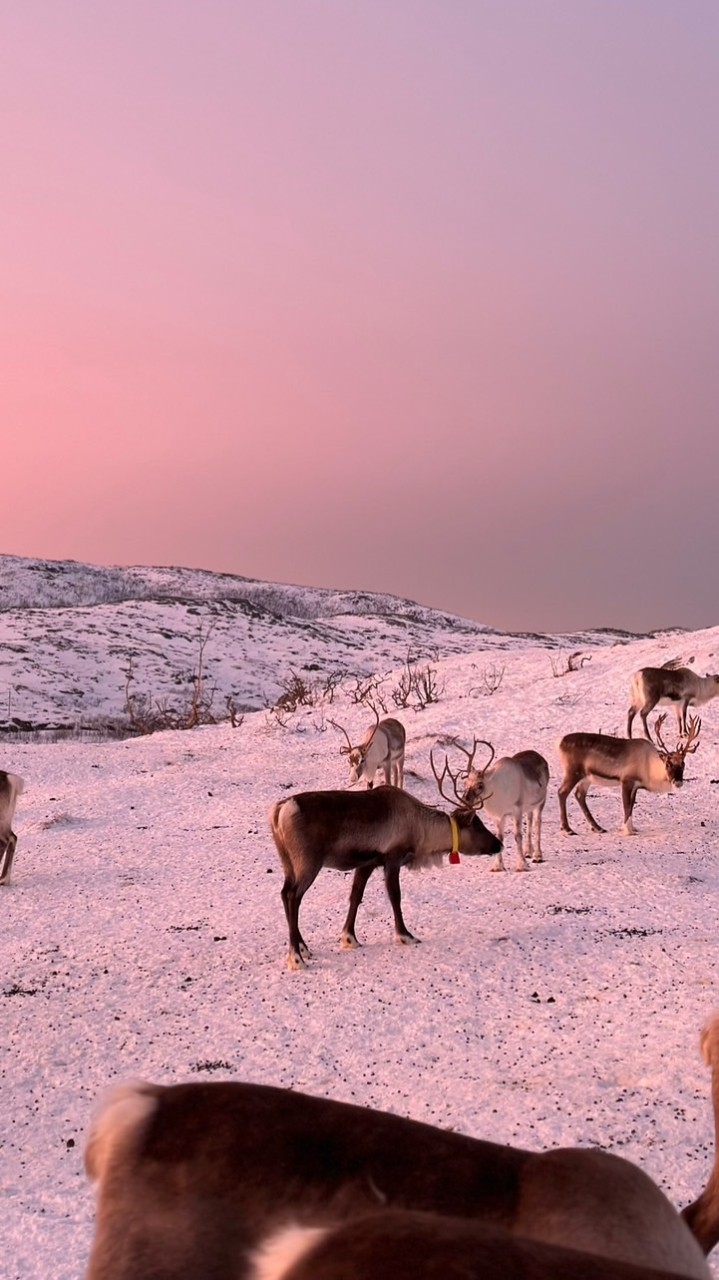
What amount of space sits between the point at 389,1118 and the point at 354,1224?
5.09ft

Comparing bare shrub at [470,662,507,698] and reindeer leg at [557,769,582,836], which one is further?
bare shrub at [470,662,507,698]

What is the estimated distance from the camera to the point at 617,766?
1374 cm

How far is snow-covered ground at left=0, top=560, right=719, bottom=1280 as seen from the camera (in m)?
5.77

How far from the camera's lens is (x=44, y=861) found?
1309cm

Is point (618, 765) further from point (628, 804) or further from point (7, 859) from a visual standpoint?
point (7, 859)

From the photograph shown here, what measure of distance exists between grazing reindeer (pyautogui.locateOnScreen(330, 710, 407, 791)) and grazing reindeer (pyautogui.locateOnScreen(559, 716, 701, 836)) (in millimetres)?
3793

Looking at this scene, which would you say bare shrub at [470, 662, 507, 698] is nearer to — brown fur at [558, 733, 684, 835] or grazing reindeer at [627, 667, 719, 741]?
grazing reindeer at [627, 667, 719, 741]

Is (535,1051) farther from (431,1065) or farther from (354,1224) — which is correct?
(354,1224)

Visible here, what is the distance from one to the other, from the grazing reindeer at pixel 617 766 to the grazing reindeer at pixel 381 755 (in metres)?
3.79

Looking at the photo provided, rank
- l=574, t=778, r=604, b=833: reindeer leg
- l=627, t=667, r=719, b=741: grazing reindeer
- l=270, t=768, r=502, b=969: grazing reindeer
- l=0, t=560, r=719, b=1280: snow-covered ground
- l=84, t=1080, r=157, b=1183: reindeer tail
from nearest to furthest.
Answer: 1. l=84, t=1080, r=157, b=1183: reindeer tail
2. l=0, t=560, r=719, b=1280: snow-covered ground
3. l=270, t=768, r=502, b=969: grazing reindeer
4. l=574, t=778, r=604, b=833: reindeer leg
5. l=627, t=667, r=719, b=741: grazing reindeer

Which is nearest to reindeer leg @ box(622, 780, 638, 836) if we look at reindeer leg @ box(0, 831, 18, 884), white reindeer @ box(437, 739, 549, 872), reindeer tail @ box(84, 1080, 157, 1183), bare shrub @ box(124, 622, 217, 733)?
white reindeer @ box(437, 739, 549, 872)

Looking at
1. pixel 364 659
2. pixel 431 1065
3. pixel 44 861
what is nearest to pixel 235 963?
pixel 431 1065

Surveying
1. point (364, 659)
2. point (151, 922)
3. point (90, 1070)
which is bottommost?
point (90, 1070)

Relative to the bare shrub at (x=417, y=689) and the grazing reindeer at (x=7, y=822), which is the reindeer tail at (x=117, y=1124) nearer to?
the grazing reindeer at (x=7, y=822)
